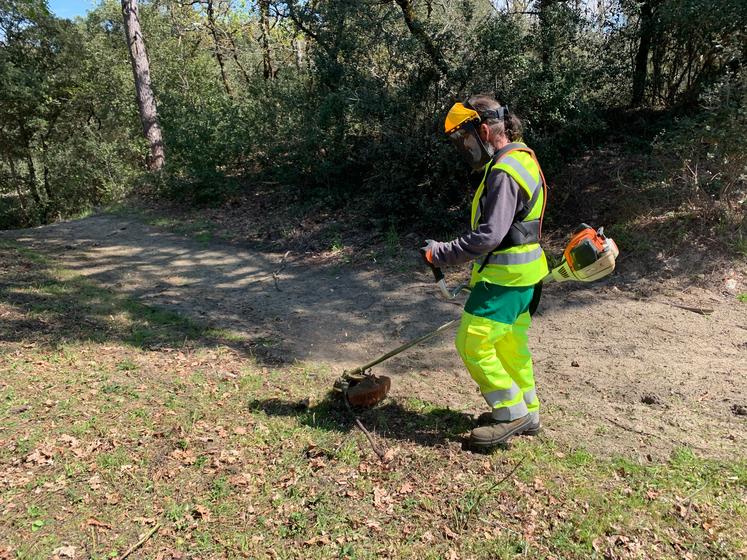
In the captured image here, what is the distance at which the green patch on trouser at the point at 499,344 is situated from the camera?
3.54m

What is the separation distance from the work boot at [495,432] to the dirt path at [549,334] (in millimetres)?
444

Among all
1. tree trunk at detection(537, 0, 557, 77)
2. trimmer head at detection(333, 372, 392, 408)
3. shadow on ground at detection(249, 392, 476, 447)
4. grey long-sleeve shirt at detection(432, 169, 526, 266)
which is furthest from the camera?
tree trunk at detection(537, 0, 557, 77)

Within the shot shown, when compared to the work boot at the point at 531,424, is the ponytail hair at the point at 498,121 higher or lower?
higher

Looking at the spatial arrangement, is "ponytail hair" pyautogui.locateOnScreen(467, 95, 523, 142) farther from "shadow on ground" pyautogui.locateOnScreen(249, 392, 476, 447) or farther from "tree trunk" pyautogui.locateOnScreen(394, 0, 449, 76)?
"tree trunk" pyautogui.locateOnScreen(394, 0, 449, 76)

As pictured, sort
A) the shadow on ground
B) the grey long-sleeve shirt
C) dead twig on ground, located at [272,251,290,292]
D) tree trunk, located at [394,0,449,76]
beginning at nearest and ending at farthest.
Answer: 1. the grey long-sleeve shirt
2. the shadow on ground
3. dead twig on ground, located at [272,251,290,292]
4. tree trunk, located at [394,0,449,76]

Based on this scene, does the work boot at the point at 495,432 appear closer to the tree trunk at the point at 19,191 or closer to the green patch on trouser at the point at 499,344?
the green patch on trouser at the point at 499,344

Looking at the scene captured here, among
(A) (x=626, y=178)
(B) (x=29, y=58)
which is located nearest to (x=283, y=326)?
(A) (x=626, y=178)

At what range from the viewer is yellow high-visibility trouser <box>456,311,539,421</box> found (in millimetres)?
3551

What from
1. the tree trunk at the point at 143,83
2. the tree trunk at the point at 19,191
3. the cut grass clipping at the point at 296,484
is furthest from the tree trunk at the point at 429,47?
the tree trunk at the point at 19,191

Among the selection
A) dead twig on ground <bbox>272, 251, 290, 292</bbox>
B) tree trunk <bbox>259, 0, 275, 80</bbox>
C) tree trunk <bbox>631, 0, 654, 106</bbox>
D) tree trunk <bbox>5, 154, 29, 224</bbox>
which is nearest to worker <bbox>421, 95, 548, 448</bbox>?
dead twig on ground <bbox>272, 251, 290, 292</bbox>

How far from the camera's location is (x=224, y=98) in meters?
13.5

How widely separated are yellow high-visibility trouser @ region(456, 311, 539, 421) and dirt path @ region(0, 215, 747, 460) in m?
0.55

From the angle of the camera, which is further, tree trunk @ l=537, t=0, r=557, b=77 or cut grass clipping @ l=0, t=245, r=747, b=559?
tree trunk @ l=537, t=0, r=557, b=77

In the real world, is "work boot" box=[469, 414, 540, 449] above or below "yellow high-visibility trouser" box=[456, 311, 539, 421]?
below
